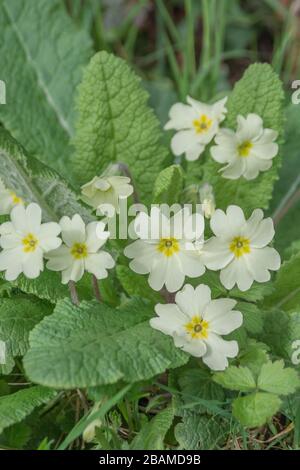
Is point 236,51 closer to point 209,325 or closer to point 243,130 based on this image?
Answer: point 243,130

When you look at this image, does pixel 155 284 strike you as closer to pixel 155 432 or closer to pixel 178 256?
pixel 178 256

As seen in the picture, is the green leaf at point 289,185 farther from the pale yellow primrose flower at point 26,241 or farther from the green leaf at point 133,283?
the pale yellow primrose flower at point 26,241

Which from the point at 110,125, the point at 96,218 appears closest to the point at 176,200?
the point at 96,218

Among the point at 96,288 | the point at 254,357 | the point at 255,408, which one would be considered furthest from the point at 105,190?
the point at 255,408

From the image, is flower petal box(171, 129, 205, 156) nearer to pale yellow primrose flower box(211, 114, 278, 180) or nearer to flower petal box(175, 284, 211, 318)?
pale yellow primrose flower box(211, 114, 278, 180)

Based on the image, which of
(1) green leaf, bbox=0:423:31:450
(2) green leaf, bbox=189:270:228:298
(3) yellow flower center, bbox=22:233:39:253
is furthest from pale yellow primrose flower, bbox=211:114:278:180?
(1) green leaf, bbox=0:423:31:450
